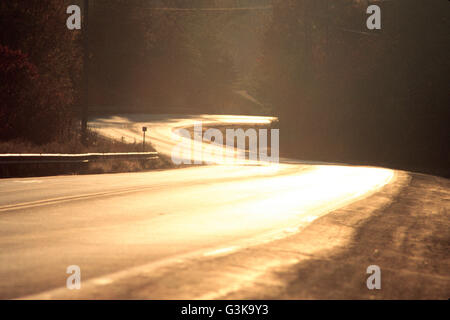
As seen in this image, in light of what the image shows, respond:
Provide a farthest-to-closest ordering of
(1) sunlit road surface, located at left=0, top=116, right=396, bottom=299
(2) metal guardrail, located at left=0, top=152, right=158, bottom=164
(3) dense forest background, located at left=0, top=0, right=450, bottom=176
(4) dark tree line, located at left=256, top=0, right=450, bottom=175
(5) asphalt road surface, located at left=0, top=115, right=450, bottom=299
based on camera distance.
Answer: (4) dark tree line, located at left=256, top=0, right=450, bottom=175, (3) dense forest background, located at left=0, top=0, right=450, bottom=176, (2) metal guardrail, located at left=0, top=152, right=158, bottom=164, (1) sunlit road surface, located at left=0, top=116, right=396, bottom=299, (5) asphalt road surface, located at left=0, top=115, right=450, bottom=299

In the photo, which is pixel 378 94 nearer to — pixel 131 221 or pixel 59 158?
pixel 59 158

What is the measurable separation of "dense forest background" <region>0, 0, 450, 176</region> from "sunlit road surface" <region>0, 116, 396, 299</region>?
49.0 ft

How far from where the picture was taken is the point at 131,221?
38.9ft

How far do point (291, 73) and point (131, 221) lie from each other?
54308 millimetres

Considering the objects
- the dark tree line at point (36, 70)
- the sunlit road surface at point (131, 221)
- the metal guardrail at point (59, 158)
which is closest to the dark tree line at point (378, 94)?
the dark tree line at point (36, 70)

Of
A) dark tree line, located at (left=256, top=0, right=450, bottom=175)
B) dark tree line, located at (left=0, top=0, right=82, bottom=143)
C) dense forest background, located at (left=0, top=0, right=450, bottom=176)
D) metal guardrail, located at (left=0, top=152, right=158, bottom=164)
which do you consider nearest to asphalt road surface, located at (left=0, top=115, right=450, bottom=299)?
metal guardrail, located at (left=0, top=152, right=158, bottom=164)

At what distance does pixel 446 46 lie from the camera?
5641 centimetres

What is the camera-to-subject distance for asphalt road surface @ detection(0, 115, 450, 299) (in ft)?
23.1

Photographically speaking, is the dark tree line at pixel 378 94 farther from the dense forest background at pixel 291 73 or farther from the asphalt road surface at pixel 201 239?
the asphalt road surface at pixel 201 239

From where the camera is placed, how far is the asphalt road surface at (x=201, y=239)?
703cm

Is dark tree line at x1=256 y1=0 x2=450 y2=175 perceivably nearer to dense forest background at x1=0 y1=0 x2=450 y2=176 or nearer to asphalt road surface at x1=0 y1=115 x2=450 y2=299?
dense forest background at x1=0 y1=0 x2=450 y2=176

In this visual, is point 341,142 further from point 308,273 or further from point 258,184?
point 308,273

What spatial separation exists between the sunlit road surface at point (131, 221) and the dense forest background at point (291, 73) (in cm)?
1492

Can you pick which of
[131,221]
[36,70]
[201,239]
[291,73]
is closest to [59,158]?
[36,70]
